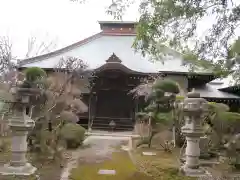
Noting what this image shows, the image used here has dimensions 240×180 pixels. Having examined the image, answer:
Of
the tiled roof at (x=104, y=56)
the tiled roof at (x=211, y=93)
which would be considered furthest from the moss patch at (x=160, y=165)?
the tiled roof at (x=104, y=56)

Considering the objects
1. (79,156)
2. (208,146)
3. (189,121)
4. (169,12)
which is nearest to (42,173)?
(79,156)

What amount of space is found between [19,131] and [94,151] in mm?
4995

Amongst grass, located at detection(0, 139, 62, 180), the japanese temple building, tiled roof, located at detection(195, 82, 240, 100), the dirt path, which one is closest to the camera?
grass, located at detection(0, 139, 62, 180)

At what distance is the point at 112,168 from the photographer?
8320 millimetres

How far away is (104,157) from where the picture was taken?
10055mm

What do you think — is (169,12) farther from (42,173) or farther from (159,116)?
(159,116)

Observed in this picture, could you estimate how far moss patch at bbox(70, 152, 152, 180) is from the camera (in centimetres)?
722

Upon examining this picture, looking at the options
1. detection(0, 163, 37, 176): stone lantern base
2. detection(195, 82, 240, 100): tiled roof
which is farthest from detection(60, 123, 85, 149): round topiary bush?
detection(195, 82, 240, 100): tiled roof

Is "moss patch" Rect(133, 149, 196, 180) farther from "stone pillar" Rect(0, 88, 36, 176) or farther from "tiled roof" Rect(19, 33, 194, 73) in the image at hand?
"tiled roof" Rect(19, 33, 194, 73)

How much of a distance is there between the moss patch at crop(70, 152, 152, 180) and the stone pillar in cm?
125

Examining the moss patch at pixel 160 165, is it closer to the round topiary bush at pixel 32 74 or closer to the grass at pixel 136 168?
the grass at pixel 136 168

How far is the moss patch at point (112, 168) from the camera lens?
7219mm

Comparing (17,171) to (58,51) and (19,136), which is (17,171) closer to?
(19,136)

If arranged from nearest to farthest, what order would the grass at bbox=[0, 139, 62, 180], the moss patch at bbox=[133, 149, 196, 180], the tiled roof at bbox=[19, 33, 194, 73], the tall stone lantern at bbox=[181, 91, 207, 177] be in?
the grass at bbox=[0, 139, 62, 180] → the tall stone lantern at bbox=[181, 91, 207, 177] → the moss patch at bbox=[133, 149, 196, 180] → the tiled roof at bbox=[19, 33, 194, 73]
